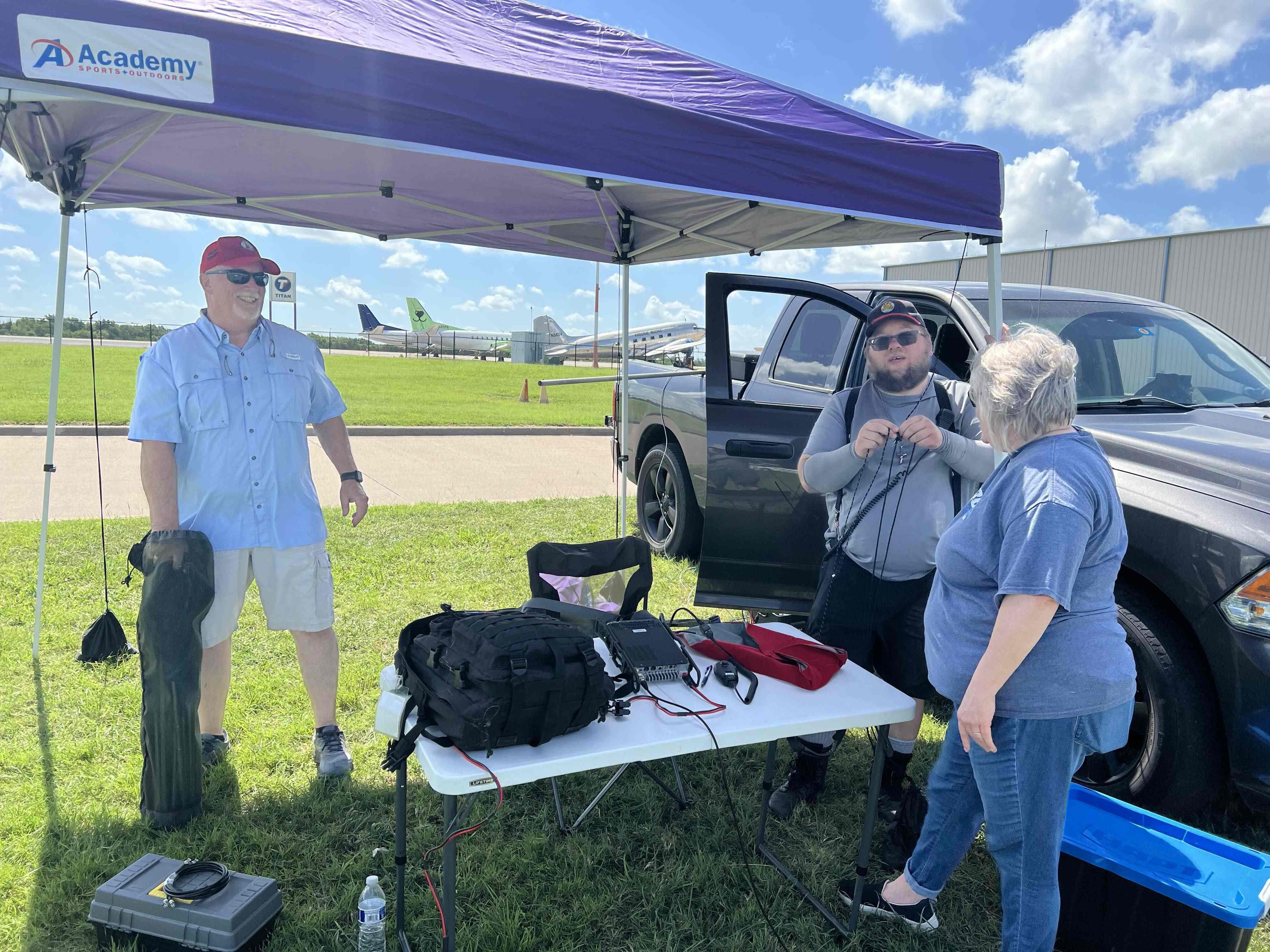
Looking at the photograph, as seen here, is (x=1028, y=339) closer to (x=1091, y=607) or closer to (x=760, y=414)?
(x=1091, y=607)

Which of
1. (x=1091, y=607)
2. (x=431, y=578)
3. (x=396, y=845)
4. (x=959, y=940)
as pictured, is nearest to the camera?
(x=1091, y=607)

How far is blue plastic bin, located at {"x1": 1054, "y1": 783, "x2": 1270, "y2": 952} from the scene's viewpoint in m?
1.97

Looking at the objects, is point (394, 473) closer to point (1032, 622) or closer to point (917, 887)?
point (917, 887)

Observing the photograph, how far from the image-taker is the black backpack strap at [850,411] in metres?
2.79

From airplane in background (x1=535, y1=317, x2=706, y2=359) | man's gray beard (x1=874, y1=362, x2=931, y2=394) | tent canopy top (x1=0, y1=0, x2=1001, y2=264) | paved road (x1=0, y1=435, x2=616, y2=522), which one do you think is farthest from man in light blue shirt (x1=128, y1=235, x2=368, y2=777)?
airplane in background (x1=535, y1=317, x2=706, y2=359)

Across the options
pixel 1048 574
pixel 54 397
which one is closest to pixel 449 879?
pixel 1048 574

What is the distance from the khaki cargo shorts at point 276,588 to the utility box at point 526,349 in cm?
4906

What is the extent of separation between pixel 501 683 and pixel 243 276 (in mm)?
1835

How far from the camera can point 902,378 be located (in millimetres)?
2701

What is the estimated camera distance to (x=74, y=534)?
602 cm

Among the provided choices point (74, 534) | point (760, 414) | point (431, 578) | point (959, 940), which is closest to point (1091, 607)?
point (959, 940)

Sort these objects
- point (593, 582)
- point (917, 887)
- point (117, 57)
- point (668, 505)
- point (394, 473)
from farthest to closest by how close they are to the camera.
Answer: point (394, 473) → point (668, 505) → point (593, 582) → point (917, 887) → point (117, 57)

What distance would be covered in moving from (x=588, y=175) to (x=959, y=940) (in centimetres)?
250

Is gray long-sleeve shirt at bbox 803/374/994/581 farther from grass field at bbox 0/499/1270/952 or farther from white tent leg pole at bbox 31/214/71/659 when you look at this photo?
white tent leg pole at bbox 31/214/71/659
